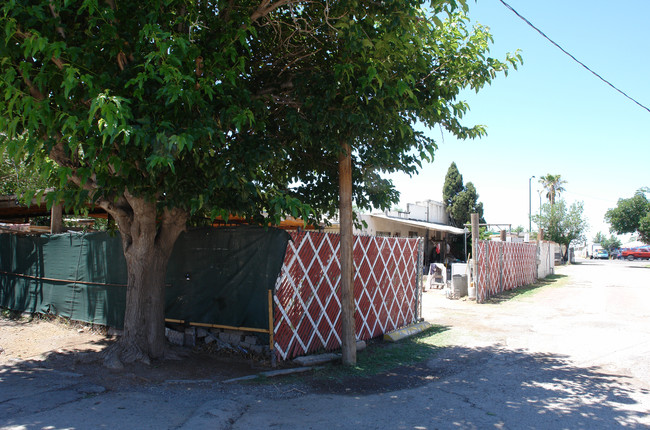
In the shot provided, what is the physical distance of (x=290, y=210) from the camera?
20.0 ft

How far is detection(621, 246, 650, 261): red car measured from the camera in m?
58.3

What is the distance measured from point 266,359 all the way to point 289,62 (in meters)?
4.86

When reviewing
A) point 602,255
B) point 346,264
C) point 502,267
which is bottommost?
point 602,255

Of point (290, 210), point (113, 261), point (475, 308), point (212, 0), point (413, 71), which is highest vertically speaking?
point (212, 0)

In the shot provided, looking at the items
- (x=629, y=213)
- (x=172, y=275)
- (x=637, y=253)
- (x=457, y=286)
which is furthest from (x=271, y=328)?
(x=637, y=253)

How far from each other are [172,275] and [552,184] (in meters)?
64.7

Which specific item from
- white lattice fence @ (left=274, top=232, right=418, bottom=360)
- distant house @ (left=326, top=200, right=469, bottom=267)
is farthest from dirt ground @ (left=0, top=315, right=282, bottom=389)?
distant house @ (left=326, top=200, right=469, bottom=267)

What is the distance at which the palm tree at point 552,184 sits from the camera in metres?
63.5

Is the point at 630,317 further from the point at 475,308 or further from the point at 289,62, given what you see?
the point at 289,62

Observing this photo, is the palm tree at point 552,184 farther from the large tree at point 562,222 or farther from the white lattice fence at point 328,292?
the white lattice fence at point 328,292

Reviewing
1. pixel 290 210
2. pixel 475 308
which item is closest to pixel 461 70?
pixel 290 210

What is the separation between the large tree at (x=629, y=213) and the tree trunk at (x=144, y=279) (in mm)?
59047

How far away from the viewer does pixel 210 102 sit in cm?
637

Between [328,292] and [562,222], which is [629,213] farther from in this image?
[328,292]
